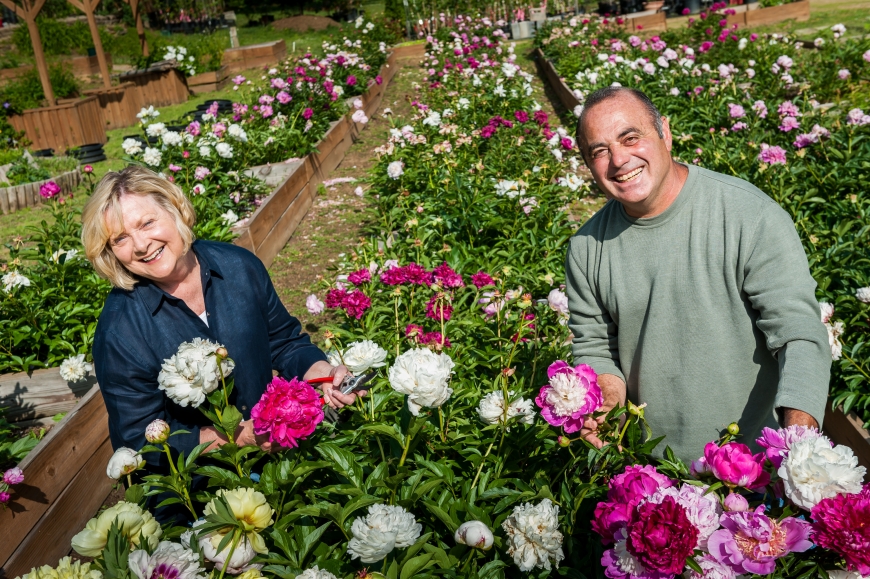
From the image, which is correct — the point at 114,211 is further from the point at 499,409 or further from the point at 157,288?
the point at 499,409

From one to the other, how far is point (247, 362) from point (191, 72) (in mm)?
14295

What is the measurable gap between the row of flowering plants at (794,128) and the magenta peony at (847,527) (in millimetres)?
1803

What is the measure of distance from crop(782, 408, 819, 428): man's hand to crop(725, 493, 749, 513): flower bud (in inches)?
18.6

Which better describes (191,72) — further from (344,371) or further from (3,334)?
(344,371)

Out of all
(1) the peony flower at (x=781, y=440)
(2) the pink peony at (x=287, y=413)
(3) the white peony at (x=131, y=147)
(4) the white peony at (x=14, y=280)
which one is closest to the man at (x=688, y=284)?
(1) the peony flower at (x=781, y=440)

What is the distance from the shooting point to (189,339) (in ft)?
7.16

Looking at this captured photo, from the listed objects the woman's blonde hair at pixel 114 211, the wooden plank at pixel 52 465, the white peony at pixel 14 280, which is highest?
the woman's blonde hair at pixel 114 211

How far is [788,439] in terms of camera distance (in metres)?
1.17

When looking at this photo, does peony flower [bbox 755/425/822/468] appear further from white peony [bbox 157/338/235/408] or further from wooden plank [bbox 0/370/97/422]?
wooden plank [bbox 0/370/97/422]

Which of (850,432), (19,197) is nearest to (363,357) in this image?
(850,432)

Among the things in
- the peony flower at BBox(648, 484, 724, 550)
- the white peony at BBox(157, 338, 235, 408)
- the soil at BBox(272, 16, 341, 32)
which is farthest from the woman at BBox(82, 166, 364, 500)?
the soil at BBox(272, 16, 341, 32)

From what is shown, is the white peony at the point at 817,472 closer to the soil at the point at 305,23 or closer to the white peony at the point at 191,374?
the white peony at the point at 191,374

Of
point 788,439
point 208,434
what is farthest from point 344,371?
point 788,439

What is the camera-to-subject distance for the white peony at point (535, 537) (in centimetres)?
134
